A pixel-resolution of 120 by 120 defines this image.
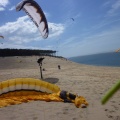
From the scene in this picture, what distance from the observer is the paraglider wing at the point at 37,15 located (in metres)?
7.59

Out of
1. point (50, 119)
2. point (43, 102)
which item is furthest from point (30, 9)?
point (43, 102)

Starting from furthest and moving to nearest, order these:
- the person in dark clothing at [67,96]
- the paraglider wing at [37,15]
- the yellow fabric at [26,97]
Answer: the person in dark clothing at [67,96]
the yellow fabric at [26,97]
the paraglider wing at [37,15]

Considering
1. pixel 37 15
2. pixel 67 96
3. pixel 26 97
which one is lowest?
pixel 26 97

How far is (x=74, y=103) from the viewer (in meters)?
11.1

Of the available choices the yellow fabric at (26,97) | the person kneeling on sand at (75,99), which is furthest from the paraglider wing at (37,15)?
the yellow fabric at (26,97)

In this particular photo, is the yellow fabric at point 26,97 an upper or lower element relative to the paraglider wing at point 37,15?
lower

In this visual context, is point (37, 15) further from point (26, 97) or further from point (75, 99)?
point (26, 97)

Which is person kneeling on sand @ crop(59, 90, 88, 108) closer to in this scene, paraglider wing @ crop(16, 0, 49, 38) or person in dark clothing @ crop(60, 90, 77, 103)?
person in dark clothing @ crop(60, 90, 77, 103)

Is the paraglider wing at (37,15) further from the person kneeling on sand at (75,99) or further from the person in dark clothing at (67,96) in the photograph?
the person in dark clothing at (67,96)

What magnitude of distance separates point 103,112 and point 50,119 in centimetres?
264

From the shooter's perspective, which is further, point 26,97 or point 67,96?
point 26,97

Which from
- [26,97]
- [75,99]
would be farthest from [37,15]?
[26,97]

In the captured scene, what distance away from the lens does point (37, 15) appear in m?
7.77

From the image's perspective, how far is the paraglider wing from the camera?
24.9 ft
